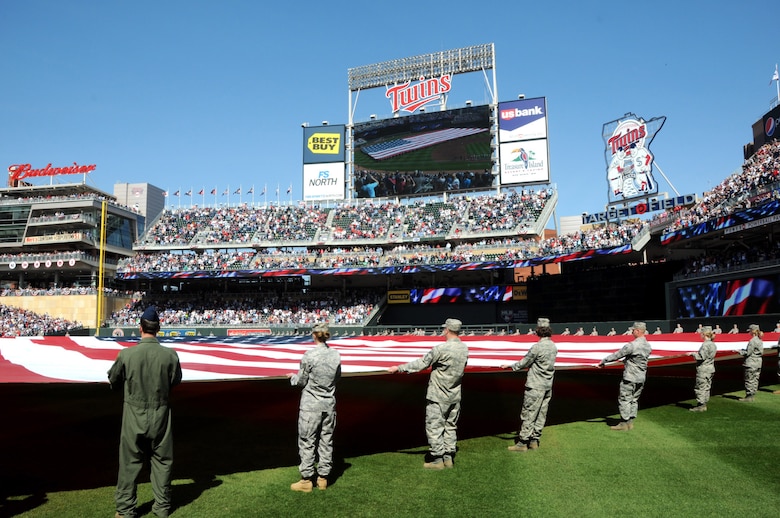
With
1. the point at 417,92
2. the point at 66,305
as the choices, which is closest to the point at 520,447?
the point at 417,92

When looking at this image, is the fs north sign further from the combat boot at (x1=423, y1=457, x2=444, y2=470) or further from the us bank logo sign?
the combat boot at (x1=423, y1=457, x2=444, y2=470)

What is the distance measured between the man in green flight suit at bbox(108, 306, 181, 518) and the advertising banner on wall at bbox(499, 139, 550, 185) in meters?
41.9

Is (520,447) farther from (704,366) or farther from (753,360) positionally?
(753,360)

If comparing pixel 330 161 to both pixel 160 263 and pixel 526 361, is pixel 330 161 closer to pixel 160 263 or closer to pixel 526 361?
pixel 160 263

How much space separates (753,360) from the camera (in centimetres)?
1114

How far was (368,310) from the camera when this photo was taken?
4184cm

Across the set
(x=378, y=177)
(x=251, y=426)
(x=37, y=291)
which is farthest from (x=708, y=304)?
(x=37, y=291)

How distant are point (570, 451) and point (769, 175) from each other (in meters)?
25.1

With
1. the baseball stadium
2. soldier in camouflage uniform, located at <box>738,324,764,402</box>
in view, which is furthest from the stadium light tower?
soldier in camouflage uniform, located at <box>738,324,764,402</box>

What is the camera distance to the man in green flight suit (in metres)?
4.77

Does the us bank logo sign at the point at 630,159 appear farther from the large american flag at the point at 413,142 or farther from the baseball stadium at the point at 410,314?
the large american flag at the point at 413,142

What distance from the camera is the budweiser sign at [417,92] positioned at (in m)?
49.0

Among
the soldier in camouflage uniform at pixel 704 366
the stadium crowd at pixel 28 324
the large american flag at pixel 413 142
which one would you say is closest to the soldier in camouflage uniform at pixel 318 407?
the soldier in camouflage uniform at pixel 704 366

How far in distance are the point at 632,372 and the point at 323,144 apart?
4444cm
